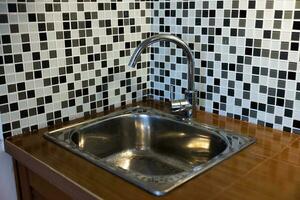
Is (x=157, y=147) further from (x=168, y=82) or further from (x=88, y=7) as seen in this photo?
(x=88, y=7)

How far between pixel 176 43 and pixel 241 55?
0.23 meters

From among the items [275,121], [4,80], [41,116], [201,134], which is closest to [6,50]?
[4,80]

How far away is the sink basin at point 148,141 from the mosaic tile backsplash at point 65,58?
0.30ft

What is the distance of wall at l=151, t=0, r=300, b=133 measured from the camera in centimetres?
105

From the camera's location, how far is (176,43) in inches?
45.6

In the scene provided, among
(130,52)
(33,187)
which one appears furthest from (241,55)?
(33,187)

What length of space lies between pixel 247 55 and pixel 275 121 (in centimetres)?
24

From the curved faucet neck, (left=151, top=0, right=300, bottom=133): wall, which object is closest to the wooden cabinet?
the curved faucet neck

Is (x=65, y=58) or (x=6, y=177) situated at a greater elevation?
(x=65, y=58)

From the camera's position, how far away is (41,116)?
1151mm

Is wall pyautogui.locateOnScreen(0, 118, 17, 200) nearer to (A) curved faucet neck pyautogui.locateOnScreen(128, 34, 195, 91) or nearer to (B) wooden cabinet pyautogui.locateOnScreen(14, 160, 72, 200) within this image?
(B) wooden cabinet pyautogui.locateOnScreen(14, 160, 72, 200)

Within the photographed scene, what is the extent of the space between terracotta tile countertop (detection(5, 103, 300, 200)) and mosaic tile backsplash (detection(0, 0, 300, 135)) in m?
0.10

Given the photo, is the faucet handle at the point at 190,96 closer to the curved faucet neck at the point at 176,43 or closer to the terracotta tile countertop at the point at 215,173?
the curved faucet neck at the point at 176,43

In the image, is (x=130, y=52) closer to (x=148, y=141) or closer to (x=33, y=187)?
(x=148, y=141)
